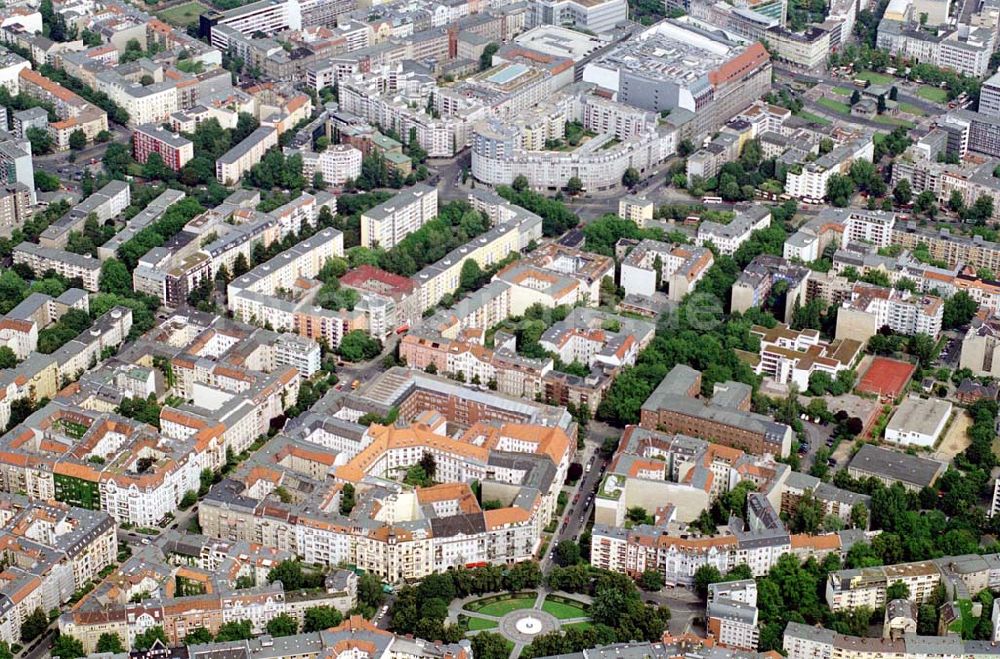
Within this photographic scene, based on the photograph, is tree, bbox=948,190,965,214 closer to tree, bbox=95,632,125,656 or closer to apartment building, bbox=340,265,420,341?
apartment building, bbox=340,265,420,341

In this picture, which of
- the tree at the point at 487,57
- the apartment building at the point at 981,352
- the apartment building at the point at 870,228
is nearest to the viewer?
the apartment building at the point at 981,352

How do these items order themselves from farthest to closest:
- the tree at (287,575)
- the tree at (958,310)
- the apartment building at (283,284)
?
1. the tree at (958,310)
2. the apartment building at (283,284)
3. the tree at (287,575)

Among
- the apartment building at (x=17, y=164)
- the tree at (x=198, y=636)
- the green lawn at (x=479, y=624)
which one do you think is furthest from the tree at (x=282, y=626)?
the apartment building at (x=17, y=164)

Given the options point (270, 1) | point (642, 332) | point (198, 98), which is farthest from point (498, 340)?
point (270, 1)

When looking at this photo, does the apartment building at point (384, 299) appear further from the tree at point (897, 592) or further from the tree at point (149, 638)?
the tree at point (897, 592)

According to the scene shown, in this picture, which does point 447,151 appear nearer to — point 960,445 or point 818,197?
point 818,197

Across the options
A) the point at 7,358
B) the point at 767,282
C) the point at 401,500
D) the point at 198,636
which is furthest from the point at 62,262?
the point at 767,282
